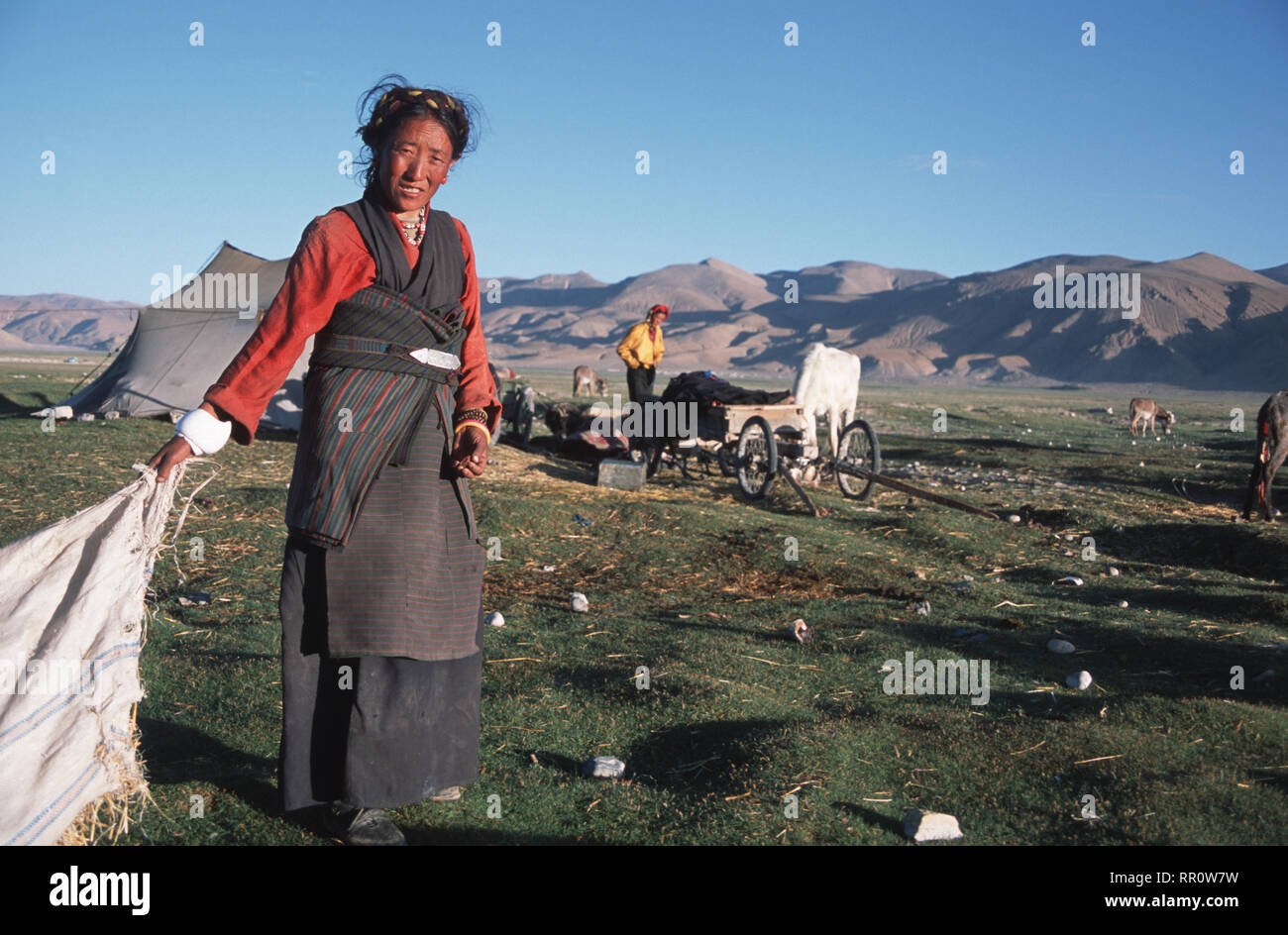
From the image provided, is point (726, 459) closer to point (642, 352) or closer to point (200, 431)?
point (642, 352)

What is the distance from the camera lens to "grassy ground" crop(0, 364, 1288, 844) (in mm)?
2994

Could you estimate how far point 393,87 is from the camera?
2795 mm

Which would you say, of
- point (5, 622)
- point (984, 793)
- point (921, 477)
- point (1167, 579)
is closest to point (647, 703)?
point (984, 793)

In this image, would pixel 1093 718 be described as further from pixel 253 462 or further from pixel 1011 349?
pixel 1011 349

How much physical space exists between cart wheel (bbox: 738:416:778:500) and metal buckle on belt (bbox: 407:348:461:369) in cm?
732

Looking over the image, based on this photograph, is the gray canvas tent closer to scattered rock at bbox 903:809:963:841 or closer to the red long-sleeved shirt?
the red long-sleeved shirt

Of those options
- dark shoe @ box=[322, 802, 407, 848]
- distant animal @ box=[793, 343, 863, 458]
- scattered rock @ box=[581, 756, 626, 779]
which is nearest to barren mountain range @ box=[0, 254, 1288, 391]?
distant animal @ box=[793, 343, 863, 458]

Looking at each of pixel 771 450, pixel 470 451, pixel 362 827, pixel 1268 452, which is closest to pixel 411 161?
pixel 470 451

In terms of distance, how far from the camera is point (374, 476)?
2.62 meters

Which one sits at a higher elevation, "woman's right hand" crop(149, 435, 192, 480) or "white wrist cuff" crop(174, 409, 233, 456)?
"white wrist cuff" crop(174, 409, 233, 456)

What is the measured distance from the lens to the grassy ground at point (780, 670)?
299 cm

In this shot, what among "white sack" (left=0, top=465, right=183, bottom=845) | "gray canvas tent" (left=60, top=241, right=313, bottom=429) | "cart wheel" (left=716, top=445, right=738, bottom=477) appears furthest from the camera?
"gray canvas tent" (left=60, top=241, right=313, bottom=429)

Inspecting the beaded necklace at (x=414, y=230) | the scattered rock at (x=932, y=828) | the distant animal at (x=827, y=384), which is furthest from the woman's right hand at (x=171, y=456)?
the distant animal at (x=827, y=384)

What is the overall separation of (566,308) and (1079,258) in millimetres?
91069
